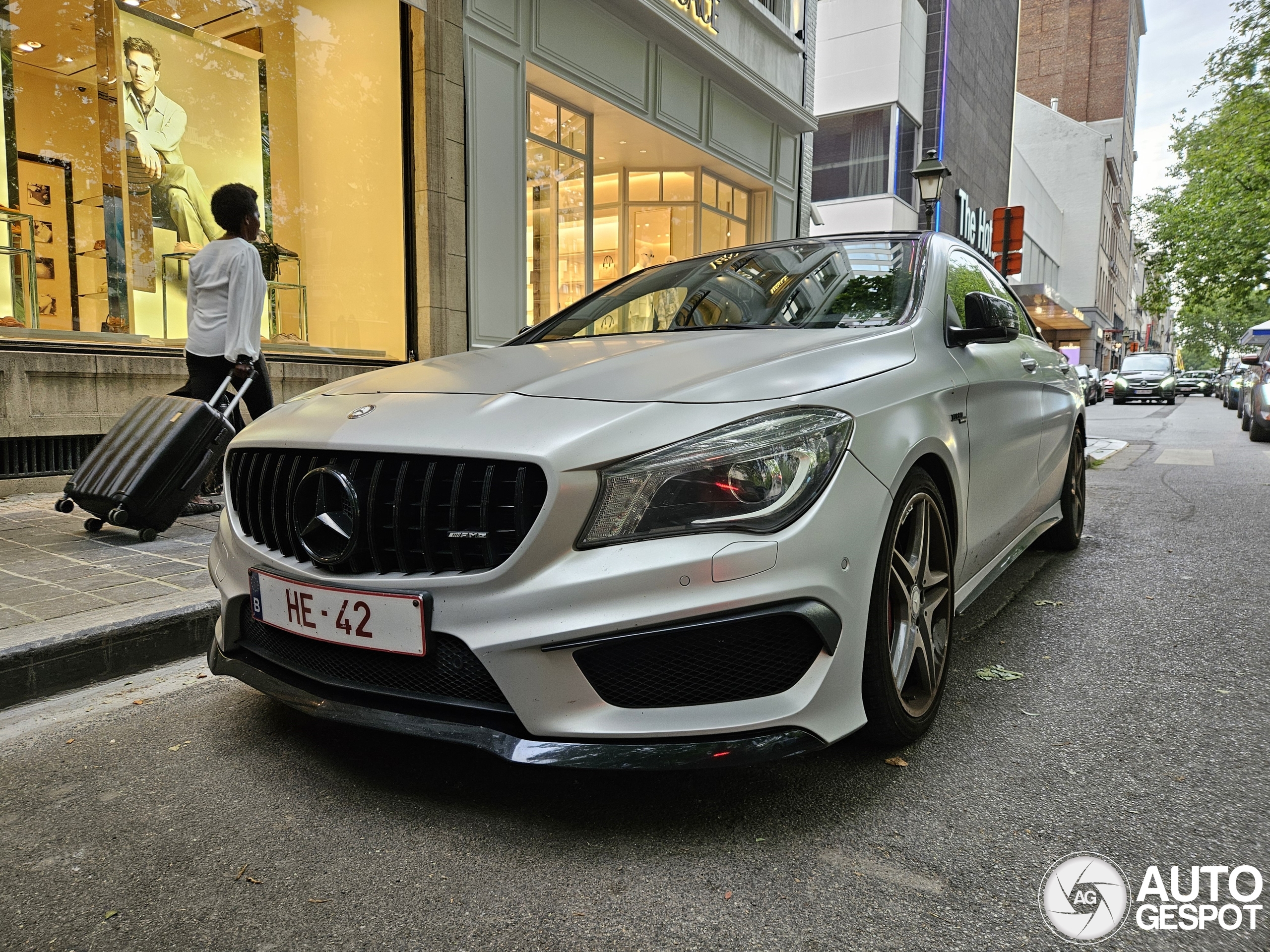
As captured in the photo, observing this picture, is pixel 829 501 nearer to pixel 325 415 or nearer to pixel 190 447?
pixel 325 415

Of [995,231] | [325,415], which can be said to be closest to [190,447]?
[325,415]

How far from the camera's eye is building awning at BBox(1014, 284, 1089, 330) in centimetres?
3922

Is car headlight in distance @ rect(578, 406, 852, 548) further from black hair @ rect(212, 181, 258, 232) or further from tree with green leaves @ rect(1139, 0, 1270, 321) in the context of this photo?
tree with green leaves @ rect(1139, 0, 1270, 321)

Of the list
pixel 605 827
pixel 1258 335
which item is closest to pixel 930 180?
pixel 605 827

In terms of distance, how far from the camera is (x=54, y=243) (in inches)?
266

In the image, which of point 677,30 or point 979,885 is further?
point 677,30

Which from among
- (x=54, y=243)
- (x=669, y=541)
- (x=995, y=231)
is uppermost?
(x=995, y=231)

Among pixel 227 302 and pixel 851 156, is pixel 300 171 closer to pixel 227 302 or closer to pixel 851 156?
pixel 227 302

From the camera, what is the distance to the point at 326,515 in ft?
6.48

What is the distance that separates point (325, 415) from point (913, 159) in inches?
997

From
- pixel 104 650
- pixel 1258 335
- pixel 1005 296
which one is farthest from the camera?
pixel 1258 335

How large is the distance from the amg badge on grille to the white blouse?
10.7ft

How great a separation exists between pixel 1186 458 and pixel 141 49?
11571 mm

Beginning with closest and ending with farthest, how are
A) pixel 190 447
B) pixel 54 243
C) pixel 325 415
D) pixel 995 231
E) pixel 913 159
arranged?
pixel 325 415 < pixel 190 447 < pixel 54 243 < pixel 995 231 < pixel 913 159
